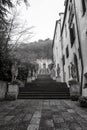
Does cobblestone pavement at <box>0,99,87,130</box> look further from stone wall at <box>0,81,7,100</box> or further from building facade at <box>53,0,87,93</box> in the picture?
building facade at <box>53,0,87,93</box>

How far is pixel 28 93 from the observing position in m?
7.79

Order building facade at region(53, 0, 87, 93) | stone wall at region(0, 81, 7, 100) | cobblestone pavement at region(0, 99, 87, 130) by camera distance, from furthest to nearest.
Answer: building facade at region(53, 0, 87, 93), stone wall at region(0, 81, 7, 100), cobblestone pavement at region(0, 99, 87, 130)

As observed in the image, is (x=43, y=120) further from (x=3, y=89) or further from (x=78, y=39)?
(x=78, y=39)

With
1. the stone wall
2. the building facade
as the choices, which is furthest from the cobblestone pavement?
the building facade

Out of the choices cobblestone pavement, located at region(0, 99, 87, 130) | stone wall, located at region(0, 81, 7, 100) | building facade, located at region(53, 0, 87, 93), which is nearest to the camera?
cobblestone pavement, located at region(0, 99, 87, 130)

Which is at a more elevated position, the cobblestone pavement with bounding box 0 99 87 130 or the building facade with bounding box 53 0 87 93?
the building facade with bounding box 53 0 87 93

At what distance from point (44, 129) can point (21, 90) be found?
646 centimetres

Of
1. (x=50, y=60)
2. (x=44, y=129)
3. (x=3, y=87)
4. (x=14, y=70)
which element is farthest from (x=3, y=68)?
(x=50, y=60)

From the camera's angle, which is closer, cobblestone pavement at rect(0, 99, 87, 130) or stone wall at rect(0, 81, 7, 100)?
cobblestone pavement at rect(0, 99, 87, 130)

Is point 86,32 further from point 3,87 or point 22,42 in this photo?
point 22,42

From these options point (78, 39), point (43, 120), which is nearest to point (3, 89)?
point (43, 120)

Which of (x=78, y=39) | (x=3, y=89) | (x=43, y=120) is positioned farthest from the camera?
(x=78, y=39)

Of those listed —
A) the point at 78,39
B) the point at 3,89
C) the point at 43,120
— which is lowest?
the point at 43,120

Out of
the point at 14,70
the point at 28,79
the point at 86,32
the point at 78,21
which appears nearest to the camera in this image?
the point at 86,32
